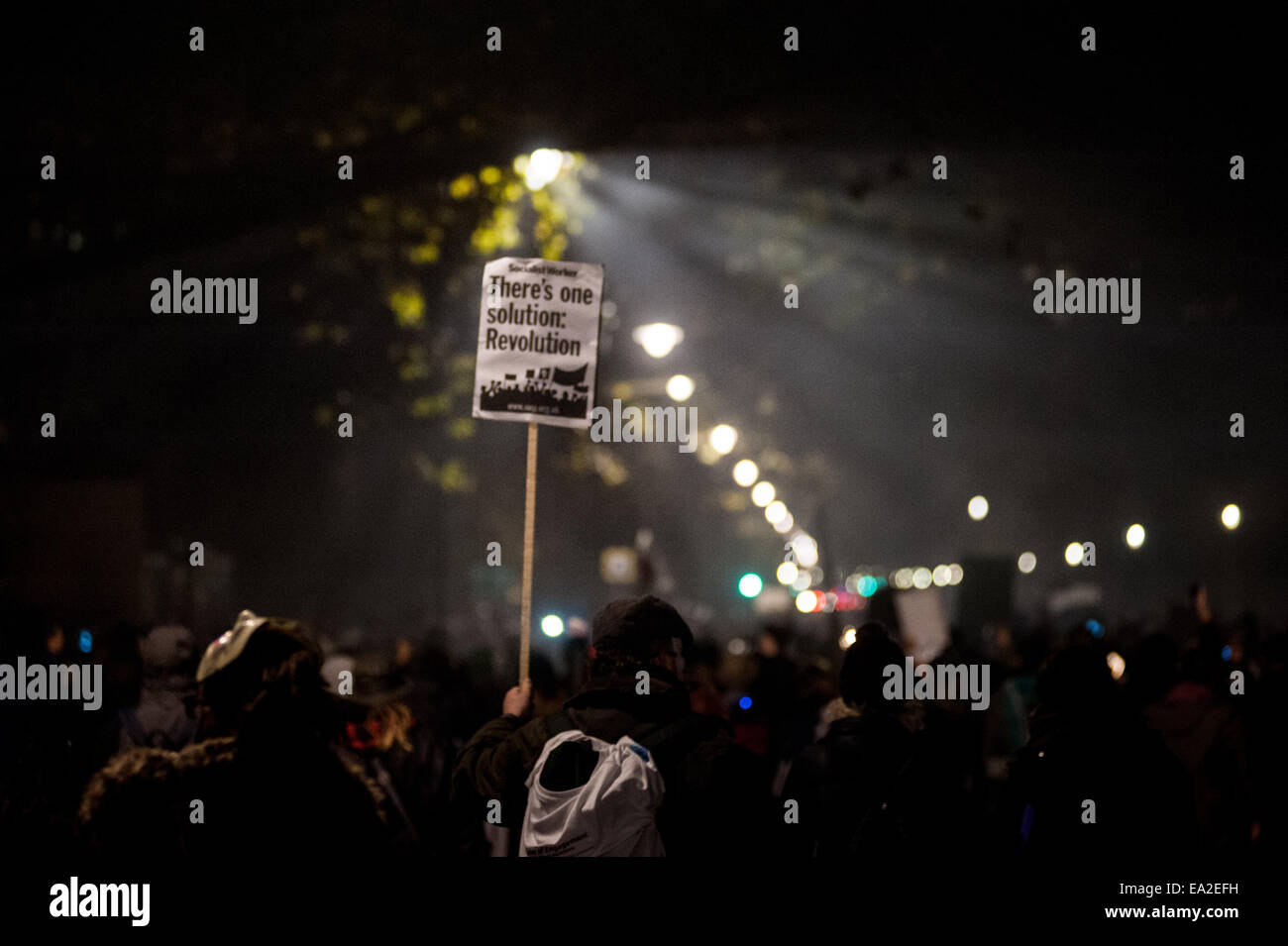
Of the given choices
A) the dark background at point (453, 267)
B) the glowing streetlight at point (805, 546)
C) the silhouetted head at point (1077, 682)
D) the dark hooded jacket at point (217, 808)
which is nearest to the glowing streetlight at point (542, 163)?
A: the dark background at point (453, 267)

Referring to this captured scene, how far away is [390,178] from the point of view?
29.1 ft

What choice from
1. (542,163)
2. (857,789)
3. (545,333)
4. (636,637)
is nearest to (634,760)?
(636,637)

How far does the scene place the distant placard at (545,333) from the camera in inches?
261

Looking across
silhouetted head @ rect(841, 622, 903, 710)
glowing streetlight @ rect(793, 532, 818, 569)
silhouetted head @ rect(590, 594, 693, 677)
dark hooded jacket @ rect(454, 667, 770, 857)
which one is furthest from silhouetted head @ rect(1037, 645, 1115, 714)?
glowing streetlight @ rect(793, 532, 818, 569)

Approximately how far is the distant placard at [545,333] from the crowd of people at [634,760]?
1.32 meters

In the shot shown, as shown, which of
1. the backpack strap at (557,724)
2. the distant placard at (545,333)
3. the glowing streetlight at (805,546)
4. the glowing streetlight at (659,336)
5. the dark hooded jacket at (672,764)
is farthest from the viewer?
the glowing streetlight at (805,546)

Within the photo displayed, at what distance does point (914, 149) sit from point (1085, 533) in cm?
5945

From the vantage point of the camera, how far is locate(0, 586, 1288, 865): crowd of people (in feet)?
11.6

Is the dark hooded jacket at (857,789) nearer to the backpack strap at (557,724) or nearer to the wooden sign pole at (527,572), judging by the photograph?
the backpack strap at (557,724)

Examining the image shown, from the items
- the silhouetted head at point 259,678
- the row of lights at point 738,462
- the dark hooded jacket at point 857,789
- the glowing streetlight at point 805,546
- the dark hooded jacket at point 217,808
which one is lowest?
the dark hooded jacket at point 857,789

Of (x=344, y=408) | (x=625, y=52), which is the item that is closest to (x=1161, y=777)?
(x=625, y=52)

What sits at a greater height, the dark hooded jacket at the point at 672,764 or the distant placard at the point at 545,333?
the distant placard at the point at 545,333

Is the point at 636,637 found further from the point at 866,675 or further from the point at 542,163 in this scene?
the point at 542,163
